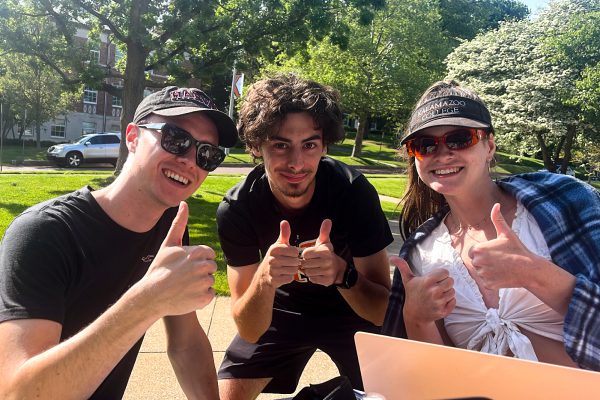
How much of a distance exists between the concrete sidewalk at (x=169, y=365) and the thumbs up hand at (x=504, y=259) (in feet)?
6.79

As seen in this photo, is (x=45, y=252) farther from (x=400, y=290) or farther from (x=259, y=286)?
(x=400, y=290)

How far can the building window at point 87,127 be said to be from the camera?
42.8 metres

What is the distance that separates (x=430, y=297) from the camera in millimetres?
1944

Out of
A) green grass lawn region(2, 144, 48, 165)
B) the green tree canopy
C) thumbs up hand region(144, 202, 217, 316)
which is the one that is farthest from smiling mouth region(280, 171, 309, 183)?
green grass lawn region(2, 144, 48, 165)

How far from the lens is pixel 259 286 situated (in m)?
2.56

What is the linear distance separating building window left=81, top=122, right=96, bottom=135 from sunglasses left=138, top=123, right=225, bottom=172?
44058mm

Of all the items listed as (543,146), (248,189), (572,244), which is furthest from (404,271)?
(543,146)

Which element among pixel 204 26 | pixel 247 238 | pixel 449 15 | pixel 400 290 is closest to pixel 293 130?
pixel 247 238

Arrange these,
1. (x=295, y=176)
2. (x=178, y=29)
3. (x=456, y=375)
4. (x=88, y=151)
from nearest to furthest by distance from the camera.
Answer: (x=456, y=375)
(x=295, y=176)
(x=178, y=29)
(x=88, y=151)

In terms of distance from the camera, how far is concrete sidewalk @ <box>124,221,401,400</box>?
11.9 feet

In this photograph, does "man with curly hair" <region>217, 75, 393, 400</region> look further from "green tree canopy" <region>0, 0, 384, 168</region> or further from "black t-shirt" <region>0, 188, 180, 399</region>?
"green tree canopy" <region>0, 0, 384, 168</region>

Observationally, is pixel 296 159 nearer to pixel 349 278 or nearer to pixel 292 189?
pixel 292 189

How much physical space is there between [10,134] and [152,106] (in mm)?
44094

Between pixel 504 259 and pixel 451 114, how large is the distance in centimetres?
72
